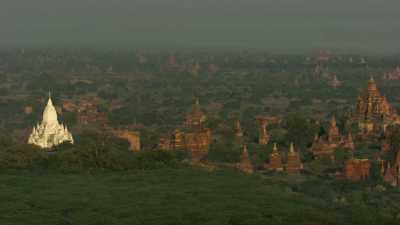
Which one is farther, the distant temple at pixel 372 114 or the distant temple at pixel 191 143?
the distant temple at pixel 372 114

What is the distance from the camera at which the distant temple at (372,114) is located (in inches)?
2692

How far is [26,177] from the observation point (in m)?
39.0

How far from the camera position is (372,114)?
6988 centimetres

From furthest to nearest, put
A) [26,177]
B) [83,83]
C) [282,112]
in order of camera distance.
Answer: [83,83] < [282,112] < [26,177]

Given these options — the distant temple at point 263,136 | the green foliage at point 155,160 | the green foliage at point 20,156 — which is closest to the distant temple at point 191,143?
the distant temple at point 263,136

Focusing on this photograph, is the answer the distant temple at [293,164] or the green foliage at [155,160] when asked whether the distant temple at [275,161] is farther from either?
the green foliage at [155,160]

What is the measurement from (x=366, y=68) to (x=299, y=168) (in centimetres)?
13673

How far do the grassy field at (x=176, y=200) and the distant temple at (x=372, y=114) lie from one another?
982 inches

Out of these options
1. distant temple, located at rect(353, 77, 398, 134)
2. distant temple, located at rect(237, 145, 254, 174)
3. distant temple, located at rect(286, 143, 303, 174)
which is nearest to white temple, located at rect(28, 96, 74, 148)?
distant temple, located at rect(237, 145, 254, 174)

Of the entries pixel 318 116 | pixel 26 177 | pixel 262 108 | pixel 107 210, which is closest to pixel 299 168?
pixel 26 177

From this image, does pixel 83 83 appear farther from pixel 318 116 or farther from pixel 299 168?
pixel 299 168

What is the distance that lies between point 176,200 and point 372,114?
3926cm

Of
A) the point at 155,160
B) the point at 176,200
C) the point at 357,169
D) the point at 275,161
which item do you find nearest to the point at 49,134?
the point at 155,160

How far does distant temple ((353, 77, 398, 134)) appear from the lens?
68375mm
